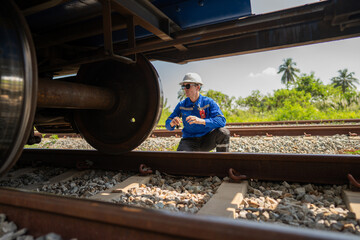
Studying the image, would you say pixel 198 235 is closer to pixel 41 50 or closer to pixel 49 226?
pixel 49 226

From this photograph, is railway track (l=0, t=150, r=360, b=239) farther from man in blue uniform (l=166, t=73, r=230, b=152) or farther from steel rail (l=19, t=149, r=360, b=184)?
man in blue uniform (l=166, t=73, r=230, b=152)

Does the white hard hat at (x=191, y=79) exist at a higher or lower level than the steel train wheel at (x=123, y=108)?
higher

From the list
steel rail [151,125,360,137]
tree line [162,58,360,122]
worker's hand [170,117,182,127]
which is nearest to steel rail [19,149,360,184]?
worker's hand [170,117,182,127]

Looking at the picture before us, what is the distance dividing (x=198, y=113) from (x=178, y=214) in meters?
2.94

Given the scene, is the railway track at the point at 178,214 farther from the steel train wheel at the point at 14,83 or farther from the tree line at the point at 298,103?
the tree line at the point at 298,103

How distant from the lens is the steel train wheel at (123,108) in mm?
2891

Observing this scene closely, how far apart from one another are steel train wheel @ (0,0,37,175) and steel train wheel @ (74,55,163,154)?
54.1 inches

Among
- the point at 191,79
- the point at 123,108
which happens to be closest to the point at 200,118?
the point at 191,79

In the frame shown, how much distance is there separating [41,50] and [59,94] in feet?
3.70

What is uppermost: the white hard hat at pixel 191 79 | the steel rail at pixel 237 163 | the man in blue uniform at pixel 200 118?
the white hard hat at pixel 191 79

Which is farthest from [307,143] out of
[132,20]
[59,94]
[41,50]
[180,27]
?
[41,50]

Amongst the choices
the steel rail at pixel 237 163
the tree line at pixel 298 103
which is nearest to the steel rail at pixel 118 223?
the steel rail at pixel 237 163

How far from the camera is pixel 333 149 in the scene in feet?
14.1

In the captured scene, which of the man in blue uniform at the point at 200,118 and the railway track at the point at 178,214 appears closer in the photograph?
the railway track at the point at 178,214
